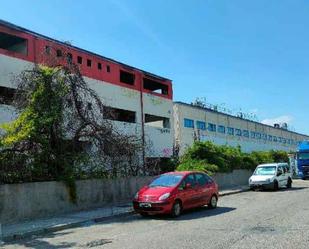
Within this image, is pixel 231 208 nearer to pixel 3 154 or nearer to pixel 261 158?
pixel 3 154

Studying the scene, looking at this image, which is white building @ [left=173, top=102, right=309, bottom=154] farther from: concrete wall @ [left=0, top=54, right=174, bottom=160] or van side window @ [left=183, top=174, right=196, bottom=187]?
van side window @ [left=183, top=174, right=196, bottom=187]

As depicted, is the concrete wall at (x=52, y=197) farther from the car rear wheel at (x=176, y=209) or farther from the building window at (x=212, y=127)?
the building window at (x=212, y=127)

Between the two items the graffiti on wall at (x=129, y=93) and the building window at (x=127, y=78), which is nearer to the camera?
the graffiti on wall at (x=129, y=93)

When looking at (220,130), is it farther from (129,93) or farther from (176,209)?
(176,209)

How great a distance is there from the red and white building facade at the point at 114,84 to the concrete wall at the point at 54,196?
5851 millimetres

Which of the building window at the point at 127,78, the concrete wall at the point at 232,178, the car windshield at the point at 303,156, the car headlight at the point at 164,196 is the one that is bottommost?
the car headlight at the point at 164,196

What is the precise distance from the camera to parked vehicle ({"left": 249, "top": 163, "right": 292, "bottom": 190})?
2952cm

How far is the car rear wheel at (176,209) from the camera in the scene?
1606cm

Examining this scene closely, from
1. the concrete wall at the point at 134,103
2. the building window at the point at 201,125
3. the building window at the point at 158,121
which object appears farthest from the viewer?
the building window at the point at 201,125

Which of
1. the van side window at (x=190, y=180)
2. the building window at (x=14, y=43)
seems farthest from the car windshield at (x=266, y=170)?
the building window at (x=14, y=43)

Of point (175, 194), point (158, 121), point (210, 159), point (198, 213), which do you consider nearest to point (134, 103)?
point (158, 121)

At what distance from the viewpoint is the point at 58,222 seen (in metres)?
15.4

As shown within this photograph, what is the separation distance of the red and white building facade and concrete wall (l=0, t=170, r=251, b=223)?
5851 mm

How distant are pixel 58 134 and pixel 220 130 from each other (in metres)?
47.3
